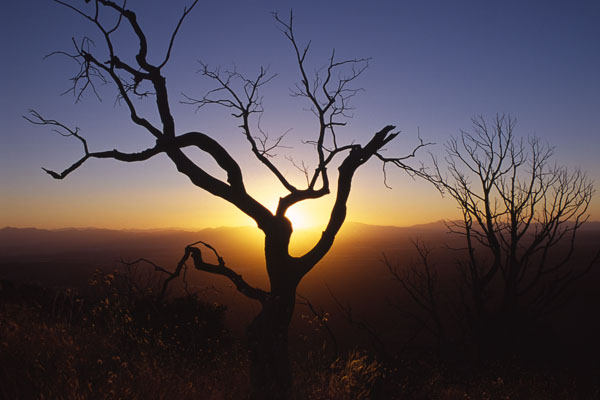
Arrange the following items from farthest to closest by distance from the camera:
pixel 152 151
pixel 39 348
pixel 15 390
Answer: pixel 152 151 < pixel 39 348 < pixel 15 390

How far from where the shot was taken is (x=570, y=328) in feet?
87.9

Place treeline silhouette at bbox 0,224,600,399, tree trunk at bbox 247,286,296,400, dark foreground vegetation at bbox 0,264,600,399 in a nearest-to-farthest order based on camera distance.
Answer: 1. dark foreground vegetation at bbox 0,264,600,399
2. treeline silhouette at bbox 0,224,600,399
3. tree trunk at bbox 247,286,296,400

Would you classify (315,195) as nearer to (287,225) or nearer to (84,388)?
(287,225)

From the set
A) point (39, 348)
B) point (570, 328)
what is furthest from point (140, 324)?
point (570, 328)

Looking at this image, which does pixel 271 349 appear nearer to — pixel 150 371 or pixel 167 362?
pixel 167 362

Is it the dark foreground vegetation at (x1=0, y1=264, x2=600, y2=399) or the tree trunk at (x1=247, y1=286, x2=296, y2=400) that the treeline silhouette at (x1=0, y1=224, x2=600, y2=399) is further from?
the tree trunk at (x1=247, y1=286, x2=296, y2=400)

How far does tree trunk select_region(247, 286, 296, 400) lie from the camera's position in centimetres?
429

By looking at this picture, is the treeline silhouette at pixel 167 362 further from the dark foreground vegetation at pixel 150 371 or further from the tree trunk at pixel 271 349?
the tree trunk at pixel 271 349

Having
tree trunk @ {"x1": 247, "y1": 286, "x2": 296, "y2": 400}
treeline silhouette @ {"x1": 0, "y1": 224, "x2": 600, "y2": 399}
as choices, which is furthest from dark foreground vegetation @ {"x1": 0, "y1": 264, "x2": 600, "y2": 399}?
tree trunk @ {"x1": 247, "y1": 286, "x2": 296, "y2": 400}

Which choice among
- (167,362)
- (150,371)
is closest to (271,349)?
(167,362)

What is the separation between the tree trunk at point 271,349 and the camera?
14.1ft

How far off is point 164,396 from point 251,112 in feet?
13.1

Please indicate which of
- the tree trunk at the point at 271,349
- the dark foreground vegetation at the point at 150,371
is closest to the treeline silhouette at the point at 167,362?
the dark foreground vegetation at the point at 150,371

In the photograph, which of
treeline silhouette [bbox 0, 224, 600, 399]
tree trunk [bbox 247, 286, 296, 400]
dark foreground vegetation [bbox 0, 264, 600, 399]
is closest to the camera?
dark foreground vegetation [bbox 0, 264, 600, 399]
